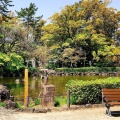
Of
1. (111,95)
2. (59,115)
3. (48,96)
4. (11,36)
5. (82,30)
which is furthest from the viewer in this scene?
(82,30)

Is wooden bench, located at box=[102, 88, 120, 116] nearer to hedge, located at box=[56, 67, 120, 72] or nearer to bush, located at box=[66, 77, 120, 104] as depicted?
bush, located at box=[66, 77, 120, 104]

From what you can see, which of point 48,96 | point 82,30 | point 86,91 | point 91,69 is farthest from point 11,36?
point 86,91

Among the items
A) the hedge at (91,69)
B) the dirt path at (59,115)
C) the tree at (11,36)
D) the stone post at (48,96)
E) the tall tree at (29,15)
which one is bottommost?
the dirt path at (59,115)

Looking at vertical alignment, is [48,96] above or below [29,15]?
below

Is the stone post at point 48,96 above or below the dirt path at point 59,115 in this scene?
above

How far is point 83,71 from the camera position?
56.0 meters

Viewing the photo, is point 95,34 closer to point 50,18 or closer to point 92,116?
point 50,18

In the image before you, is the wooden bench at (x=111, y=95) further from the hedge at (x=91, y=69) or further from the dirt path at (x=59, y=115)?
the hedge at (x=91, y=69)

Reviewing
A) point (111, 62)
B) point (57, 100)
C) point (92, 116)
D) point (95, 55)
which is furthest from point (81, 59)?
point (92, 116)

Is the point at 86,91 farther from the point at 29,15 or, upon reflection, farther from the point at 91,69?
the point at 29,15

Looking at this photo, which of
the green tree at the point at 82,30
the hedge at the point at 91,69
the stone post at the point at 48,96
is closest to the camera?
the stone post at the point at 48,96

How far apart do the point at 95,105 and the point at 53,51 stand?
46554mm

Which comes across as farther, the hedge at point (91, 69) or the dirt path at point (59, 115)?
the hedge at point (91, 69)

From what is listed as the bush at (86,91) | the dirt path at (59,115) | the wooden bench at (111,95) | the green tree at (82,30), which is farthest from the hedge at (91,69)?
the wooden bench at (111,95)
